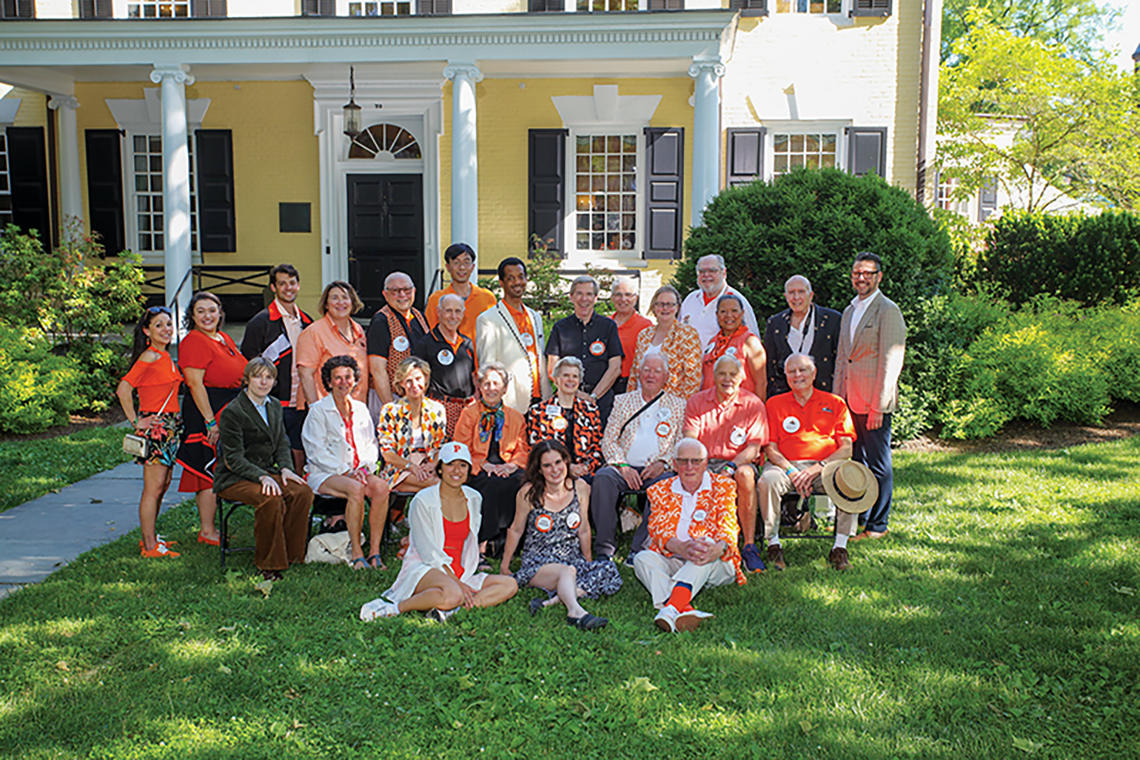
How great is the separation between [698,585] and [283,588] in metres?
2.26

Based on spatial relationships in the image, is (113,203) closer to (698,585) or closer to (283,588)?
(283,588)

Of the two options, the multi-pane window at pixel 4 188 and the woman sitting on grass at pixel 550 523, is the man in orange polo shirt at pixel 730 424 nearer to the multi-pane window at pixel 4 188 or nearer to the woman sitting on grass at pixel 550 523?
the woman sitting on grass at pixel 550 523

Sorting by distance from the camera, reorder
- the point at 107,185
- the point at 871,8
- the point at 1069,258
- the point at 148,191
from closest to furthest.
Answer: the point at 1069,258 < the point at 871,8 < the point at 107,185 < the point at 148,191

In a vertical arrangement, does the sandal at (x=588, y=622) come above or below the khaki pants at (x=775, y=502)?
below

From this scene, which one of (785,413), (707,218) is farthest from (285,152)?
(785,413)

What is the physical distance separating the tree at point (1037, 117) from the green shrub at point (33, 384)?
14.0 meters

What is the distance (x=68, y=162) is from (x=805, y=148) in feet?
35.4

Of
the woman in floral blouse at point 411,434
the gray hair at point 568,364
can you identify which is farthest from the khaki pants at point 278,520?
the gray hair at point 568,364

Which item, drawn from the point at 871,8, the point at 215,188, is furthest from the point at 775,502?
the point at 215,188

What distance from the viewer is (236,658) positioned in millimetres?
4105

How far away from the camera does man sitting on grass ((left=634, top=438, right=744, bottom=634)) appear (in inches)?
189

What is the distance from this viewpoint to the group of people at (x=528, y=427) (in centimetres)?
499

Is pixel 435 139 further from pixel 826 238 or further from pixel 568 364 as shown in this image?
pixel 568 364

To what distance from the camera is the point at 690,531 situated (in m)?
4.97
